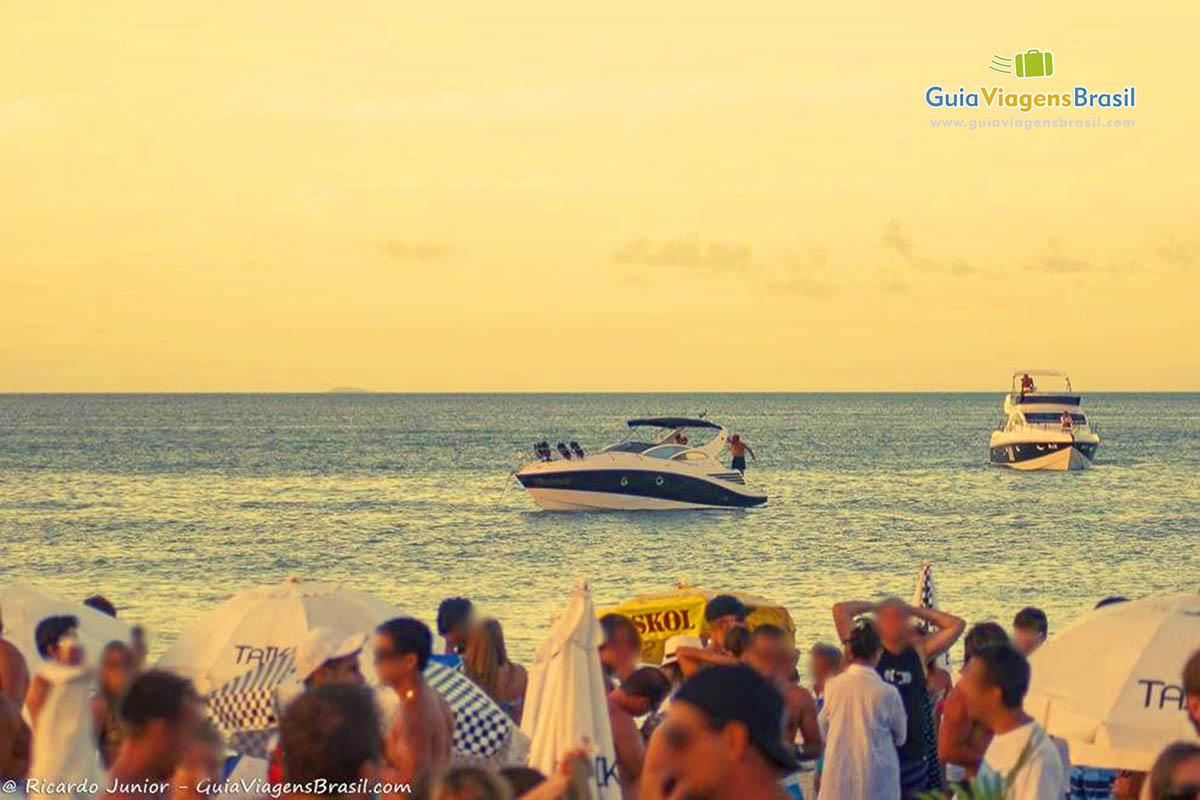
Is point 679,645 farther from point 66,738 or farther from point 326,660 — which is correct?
point 66,738

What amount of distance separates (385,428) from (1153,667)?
158455 mm

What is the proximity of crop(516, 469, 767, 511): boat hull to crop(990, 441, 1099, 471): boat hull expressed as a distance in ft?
105

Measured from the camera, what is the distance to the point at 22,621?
35.7 ft

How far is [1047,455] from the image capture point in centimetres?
8438

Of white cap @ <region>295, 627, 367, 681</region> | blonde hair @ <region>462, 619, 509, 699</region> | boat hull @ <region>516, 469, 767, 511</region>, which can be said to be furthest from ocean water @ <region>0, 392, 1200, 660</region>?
white cap @ <region>295, 627, 367, 681</region>

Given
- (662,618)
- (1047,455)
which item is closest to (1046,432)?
(1047,455)

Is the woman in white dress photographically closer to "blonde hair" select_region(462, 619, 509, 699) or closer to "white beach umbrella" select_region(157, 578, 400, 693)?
"blonde hair" select_region(462, 619, 509, 699)

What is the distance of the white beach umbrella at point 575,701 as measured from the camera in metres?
7.50

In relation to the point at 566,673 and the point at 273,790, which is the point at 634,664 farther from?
the point at 273,790

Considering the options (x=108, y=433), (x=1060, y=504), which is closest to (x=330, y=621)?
(x=1060, y=504)

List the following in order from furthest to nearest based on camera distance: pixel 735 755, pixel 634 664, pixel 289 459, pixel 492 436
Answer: pixel 492 436 < pixel 289 459 < pixel 634 664 < pixel 735 755

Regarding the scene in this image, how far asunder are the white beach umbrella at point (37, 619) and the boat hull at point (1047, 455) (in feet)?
250

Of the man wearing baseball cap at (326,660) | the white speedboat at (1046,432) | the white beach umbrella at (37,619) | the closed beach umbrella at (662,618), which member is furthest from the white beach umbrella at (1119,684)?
the white speedboat at (1046,432)

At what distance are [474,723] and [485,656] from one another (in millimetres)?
1341
